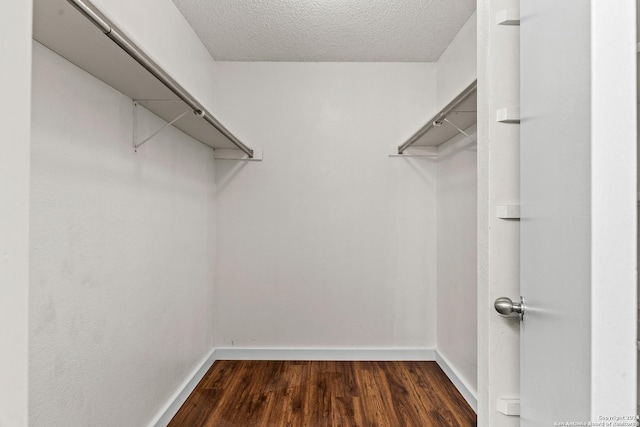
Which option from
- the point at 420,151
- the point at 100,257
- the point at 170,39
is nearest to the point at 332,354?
the point at 420,151

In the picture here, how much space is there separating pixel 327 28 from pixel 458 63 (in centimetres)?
89

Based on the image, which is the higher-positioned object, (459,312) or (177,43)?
(177,43)

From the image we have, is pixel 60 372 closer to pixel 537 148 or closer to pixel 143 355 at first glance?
pixel 143 355

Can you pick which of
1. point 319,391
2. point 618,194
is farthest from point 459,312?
point 618,194

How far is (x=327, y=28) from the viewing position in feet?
7.84

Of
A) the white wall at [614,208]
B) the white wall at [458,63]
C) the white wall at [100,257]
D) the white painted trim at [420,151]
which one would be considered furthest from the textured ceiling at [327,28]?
the white wall at [614,208]

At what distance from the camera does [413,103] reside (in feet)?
9.50

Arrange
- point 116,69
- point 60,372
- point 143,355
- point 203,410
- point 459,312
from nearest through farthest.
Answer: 1. point 60,372
2. point 116,69
3. point 143,355
4. point 203,410
5. point 459,312

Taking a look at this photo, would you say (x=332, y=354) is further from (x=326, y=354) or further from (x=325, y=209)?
(x=325, y=209)

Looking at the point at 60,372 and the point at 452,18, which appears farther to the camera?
the point at 452,18

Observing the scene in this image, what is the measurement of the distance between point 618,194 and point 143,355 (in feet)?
6.17

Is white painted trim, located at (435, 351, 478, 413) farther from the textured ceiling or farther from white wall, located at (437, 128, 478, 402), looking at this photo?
the textured ceiling

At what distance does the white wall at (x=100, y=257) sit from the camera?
3.75 ft

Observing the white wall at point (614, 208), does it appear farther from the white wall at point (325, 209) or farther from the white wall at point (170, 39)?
the white wall at point (325, 209)
